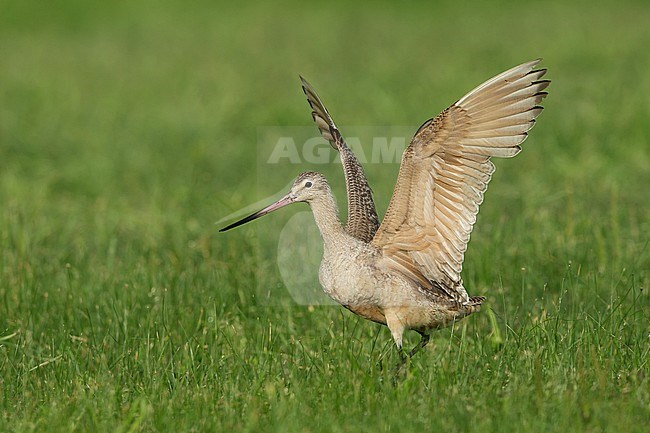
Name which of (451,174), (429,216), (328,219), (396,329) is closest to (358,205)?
(328,219)

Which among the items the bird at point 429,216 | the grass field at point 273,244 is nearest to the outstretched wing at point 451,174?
the bird at point 429,216

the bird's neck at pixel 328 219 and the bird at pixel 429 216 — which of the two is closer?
the bird at pixel 429 216

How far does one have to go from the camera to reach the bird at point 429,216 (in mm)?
4887

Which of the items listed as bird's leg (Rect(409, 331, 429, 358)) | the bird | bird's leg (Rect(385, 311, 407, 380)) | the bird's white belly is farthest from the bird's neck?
bird's leg (Rect(409, 331, 429, 358))

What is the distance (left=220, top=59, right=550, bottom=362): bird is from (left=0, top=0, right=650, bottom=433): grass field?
0.75ft

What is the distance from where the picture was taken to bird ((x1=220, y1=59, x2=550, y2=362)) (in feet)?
16.0

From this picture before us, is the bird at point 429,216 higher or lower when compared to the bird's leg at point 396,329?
higher

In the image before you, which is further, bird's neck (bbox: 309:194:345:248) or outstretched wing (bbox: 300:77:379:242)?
outstretched wing (bbox: 300:77:379:242)

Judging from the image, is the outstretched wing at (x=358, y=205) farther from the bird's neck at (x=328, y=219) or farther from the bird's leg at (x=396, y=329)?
the bird's leg at (x=396, y=329)

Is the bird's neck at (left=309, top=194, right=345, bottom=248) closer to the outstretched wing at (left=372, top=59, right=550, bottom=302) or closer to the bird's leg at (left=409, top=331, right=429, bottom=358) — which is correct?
the outstretched wing at (left=372, top=59, right=550, bottom=302)

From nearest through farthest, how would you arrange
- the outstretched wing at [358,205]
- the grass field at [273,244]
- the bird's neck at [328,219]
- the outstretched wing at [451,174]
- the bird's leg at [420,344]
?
the grass field at [273,244] < the outstretched wing at [451,174] < the bird's leg at [420,344] < the bird's neck at [328,219] < the outstretched wing at [358,205]

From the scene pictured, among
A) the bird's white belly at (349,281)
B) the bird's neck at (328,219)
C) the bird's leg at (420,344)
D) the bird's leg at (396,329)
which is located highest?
the bird's neck at (328,219)

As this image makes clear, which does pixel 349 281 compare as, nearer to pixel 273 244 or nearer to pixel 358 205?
pixel 358 205

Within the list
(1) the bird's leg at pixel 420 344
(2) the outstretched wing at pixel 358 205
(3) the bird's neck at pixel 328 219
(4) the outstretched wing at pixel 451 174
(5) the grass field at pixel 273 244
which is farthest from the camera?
(2) the outstretched wing at pixel 358 205
